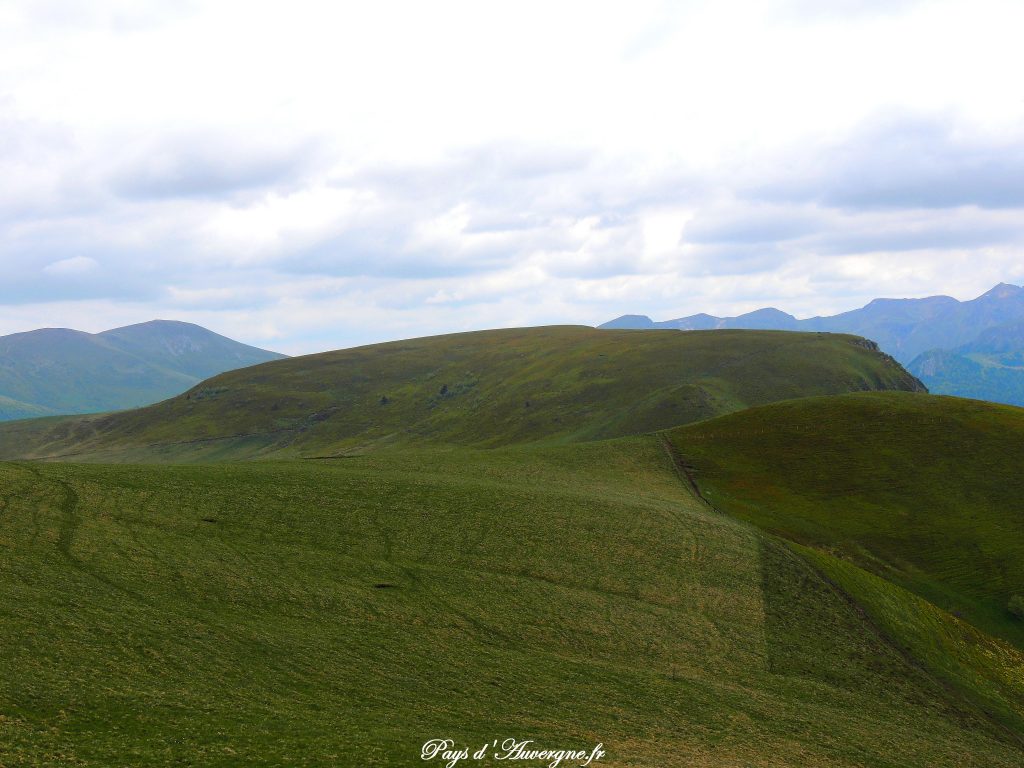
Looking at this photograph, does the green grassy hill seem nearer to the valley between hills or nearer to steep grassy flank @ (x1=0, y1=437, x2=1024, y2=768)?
the valley between hills

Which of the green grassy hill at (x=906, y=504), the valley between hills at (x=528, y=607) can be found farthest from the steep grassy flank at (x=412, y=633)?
the green grassy hill at (x=906, y=504)

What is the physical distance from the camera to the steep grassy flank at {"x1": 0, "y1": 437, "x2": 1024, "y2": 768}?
32.8 meters

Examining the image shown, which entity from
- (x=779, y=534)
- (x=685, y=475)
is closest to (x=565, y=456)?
(x=685, y=475)

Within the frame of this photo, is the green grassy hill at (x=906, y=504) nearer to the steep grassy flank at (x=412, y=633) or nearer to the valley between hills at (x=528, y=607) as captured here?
the valley between hills at (x=528, y=607)

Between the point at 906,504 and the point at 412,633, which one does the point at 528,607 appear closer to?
the point at 412,633

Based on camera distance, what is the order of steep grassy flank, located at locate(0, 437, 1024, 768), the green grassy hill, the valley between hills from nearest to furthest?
steep grassy flank, located at locate(0, 437, 1024, 768), the valley between hills, the green grassy hill

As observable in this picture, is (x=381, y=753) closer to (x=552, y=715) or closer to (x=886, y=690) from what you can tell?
(x=552, y=715)

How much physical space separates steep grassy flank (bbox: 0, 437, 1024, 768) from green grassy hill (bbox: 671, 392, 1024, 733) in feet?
21.0

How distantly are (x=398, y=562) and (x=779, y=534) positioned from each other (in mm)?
42683

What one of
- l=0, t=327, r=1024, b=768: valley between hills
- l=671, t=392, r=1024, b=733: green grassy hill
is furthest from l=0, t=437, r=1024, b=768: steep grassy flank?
l=671, t=392, r=1024, b=733: green grassy hill

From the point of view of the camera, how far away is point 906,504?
86938 millimetres

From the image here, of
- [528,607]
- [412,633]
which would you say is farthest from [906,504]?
[412,633]

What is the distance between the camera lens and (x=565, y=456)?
104062mm

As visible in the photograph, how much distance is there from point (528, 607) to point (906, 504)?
54577 millimetres
